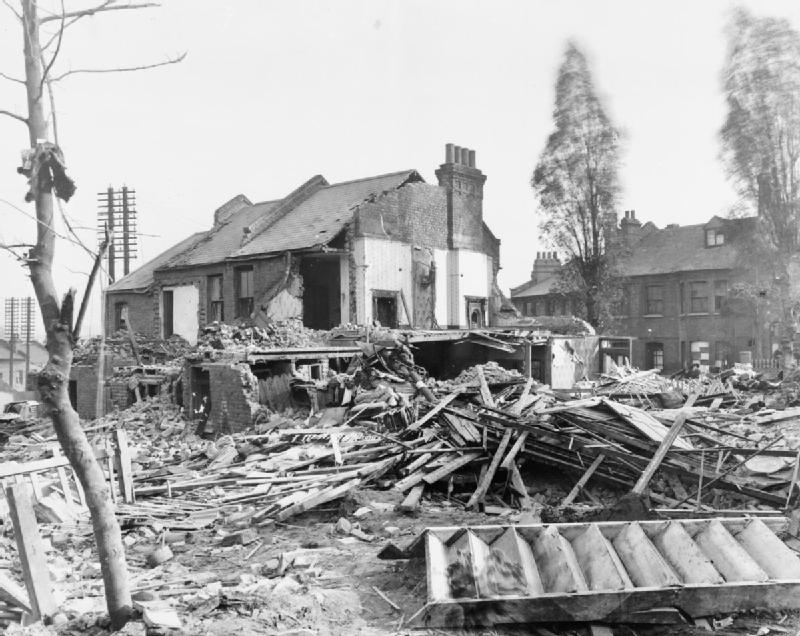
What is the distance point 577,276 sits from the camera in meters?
34.3

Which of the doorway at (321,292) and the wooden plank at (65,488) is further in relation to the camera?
the doorway at (321,292)

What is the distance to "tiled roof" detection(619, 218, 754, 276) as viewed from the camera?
37094 millimetres

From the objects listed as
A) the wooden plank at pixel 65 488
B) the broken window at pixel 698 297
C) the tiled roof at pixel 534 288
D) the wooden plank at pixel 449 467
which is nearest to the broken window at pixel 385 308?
the wooden plank at pixel 449 467

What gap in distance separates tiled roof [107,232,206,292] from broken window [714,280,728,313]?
27341 millimetres

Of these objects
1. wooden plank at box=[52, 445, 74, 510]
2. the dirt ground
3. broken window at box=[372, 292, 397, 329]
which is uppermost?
broken window at box=[372, 292, 397, 329]

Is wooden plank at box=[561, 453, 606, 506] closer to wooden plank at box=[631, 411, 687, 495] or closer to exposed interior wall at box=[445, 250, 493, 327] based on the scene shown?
wooden plank at box=[631, 411, 687, 495]

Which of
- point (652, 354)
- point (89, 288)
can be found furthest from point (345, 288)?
point (89, 288)

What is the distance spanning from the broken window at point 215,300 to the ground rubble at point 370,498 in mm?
15726

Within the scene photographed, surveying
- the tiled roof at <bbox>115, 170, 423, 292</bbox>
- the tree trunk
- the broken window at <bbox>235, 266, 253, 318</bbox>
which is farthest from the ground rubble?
the broken window at <bbox>235, 266, 253, 318</bbox>

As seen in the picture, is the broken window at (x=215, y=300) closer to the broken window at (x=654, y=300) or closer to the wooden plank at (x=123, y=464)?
the wooden plank at (x=123, y=464)

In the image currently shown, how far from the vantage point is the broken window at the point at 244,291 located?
28.6 meters

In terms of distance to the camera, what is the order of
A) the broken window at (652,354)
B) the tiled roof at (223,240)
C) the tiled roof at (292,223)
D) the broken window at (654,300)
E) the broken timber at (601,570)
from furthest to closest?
the broken window at (652,354), the broken window at (654,300), the tiled roof at (223,240), the tiled roof at (292,223), the broken timber at (601,570)

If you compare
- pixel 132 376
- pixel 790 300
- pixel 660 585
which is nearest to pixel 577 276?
pixel 790 300

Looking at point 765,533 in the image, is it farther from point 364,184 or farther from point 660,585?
point 364,184
